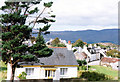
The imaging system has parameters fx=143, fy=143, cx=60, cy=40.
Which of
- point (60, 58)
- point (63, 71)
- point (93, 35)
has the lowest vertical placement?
point (63, 71)

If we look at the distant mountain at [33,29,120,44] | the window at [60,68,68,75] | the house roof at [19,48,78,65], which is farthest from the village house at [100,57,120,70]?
the window at [60,68,68,75]

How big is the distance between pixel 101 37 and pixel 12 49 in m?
7.78

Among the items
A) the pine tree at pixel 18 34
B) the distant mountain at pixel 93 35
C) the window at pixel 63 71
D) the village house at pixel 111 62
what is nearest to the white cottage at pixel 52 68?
the window at pixel 63 71

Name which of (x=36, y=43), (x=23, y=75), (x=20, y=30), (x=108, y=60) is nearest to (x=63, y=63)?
(x=23, y=75)

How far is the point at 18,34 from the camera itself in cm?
470

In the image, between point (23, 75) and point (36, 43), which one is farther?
point (23, 75)

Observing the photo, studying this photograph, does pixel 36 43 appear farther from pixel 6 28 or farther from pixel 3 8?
pixel 3 8

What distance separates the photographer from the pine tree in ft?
15.7

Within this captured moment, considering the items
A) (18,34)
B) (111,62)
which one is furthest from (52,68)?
(111,62)

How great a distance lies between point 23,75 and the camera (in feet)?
24.6

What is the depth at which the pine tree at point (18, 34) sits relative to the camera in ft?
15.7

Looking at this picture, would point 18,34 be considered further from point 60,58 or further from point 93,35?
point 93,35

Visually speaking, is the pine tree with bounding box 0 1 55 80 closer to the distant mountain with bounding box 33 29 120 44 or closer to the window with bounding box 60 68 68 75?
the window with bounding box 60 68 68 75

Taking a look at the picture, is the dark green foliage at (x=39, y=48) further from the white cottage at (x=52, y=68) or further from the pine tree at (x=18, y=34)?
the white cottage at (x=52, y=68)
